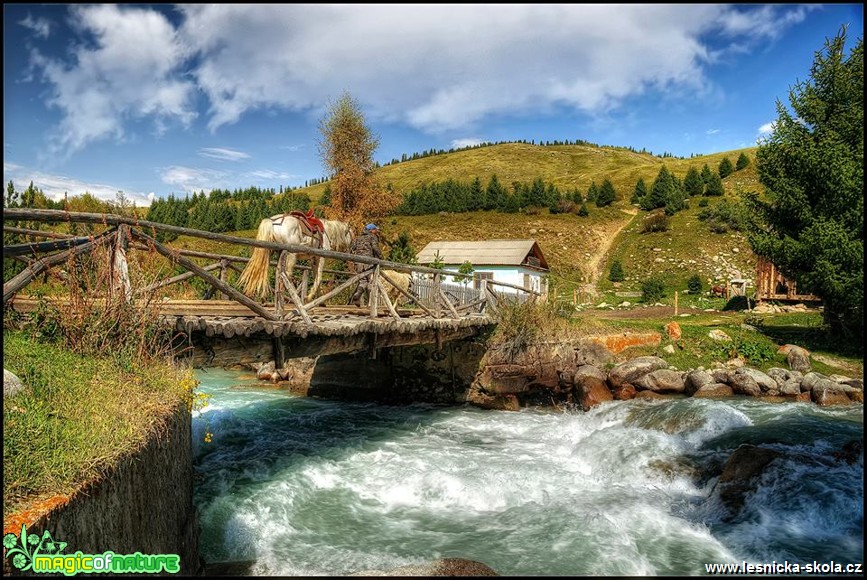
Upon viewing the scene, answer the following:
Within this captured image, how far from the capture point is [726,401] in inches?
520

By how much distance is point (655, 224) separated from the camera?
52750 millimetres

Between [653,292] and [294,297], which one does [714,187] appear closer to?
[653,292]

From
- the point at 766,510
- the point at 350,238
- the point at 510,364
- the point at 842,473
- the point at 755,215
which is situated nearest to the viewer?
the point at 766,510

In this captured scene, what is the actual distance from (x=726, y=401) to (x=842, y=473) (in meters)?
6.09

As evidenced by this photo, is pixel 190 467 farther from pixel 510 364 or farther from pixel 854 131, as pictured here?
pixel 854 131

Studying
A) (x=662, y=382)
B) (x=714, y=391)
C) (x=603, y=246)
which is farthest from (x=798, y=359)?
(x=603, y=246)

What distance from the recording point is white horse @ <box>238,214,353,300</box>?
938 cm

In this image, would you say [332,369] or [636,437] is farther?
[332,369]

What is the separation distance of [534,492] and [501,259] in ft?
90.3

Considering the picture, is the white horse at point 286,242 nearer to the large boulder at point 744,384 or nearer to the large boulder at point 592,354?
the large boulder at point 592,354

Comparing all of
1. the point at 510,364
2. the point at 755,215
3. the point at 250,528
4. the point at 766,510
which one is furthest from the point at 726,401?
the point at 250,528

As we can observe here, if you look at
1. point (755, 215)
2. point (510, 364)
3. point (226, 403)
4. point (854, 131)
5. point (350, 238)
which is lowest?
point (226, 403)

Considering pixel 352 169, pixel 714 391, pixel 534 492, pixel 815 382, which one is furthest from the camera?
pixel 352 169

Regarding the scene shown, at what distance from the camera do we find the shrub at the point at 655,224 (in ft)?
172
